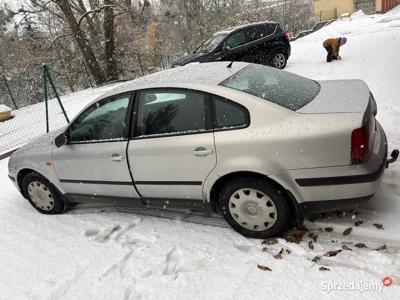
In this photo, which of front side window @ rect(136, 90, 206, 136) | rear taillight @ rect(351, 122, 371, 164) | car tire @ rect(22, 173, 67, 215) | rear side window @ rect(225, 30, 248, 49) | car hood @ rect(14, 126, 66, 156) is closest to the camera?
rear taillight @ rect(351, 122, 371, 164)

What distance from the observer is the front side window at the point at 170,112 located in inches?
129

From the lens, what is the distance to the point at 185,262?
3240 mm

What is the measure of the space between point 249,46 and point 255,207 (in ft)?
28.3

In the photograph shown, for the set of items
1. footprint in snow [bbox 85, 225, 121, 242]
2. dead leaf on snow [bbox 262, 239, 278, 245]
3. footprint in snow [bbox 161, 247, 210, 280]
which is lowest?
footprint in snow [bbox 85, 225, 121, 242]

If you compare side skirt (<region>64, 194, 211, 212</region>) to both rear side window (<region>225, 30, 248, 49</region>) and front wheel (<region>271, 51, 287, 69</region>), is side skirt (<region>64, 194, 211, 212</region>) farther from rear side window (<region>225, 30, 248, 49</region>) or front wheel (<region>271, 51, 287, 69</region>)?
front wheel (<region>271, 51, 287, 69</region>)

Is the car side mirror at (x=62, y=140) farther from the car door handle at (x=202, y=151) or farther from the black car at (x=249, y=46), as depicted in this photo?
the black car at (x=249, y=46)

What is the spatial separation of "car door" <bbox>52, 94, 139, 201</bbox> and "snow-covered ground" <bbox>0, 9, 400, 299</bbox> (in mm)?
459

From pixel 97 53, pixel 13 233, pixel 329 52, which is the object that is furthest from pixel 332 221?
pixel 97 53

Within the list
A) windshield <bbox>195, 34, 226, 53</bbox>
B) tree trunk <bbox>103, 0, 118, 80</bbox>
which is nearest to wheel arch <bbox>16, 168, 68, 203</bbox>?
windshield <bbox>195, 34, 226, 53</bbox>

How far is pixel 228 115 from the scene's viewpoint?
315 centimetres

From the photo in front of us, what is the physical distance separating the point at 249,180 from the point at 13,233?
2971 millimetres

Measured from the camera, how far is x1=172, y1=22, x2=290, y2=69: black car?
10834 mm

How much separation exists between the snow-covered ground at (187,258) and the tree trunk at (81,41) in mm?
14620

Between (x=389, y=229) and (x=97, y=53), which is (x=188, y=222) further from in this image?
(x=97, y=53)
